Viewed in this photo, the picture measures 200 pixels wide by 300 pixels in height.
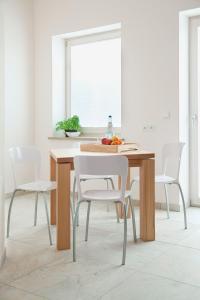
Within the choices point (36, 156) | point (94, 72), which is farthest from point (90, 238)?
point (94, 72)

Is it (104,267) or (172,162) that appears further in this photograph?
(172,162)

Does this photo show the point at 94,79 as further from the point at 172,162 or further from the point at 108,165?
the point at 108,165

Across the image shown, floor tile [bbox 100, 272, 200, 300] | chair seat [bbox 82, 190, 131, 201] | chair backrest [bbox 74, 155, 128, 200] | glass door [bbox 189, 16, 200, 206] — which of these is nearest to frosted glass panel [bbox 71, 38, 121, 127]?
glass door [bbox 189, 16, 200, 206]

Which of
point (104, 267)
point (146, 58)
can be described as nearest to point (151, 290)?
point (104, 267)

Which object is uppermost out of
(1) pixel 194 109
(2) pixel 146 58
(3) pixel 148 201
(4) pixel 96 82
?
(2) pixel 146 58

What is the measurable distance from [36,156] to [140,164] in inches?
44.5

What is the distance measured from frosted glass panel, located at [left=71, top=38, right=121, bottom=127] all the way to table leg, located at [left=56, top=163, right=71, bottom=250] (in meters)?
2.20

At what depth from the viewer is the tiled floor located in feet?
7.03

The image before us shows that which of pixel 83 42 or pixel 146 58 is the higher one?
pixel 83 42

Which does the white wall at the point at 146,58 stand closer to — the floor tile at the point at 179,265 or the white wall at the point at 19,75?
the white wall at the point at 19,75

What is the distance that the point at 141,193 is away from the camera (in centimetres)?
312

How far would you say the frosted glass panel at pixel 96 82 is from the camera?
497 centimetres

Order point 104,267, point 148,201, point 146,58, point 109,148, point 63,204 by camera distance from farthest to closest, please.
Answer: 1. point 146,58
2. point 109,148
3. point 148,201
4. point 63,204
5. point 104,267

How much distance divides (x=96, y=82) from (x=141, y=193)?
2427 millimetres
